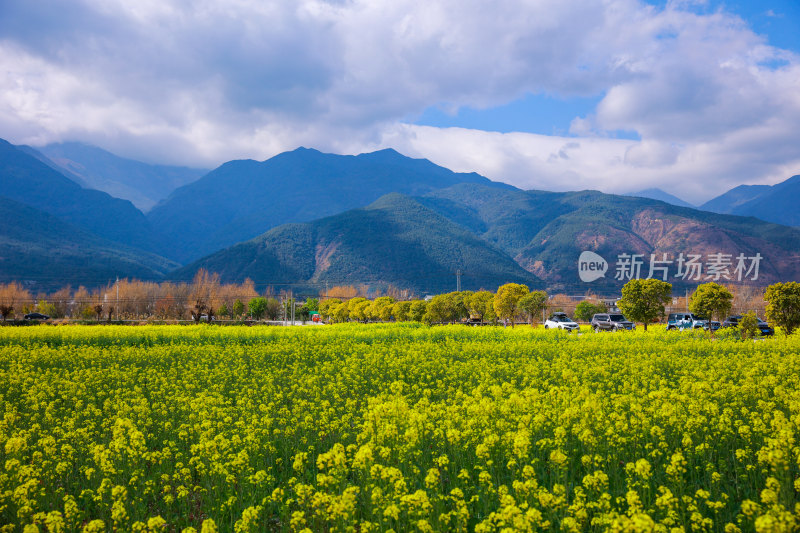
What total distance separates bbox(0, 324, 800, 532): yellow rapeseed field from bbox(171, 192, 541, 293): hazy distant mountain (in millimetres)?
119077

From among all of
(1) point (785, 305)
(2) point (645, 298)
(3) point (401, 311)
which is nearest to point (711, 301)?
(2) point (645, 298)

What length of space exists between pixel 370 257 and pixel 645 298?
12016cm

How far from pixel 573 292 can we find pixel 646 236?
117 ft

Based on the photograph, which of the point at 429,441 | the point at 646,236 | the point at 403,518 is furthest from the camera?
the point at 646,236

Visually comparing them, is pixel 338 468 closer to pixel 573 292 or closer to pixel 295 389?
pixel 295 389

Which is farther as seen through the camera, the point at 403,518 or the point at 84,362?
the point at 84,362

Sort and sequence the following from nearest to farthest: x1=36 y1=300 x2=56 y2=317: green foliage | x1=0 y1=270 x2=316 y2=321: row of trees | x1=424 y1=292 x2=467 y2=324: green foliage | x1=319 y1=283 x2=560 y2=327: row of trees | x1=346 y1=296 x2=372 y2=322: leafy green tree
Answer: x1=319 y1=283 x2=560 y2=327: row of trees → x1=424 y1=292 x2=467 y2=324: green foliage → x1=346 y1=296 x2=372 y2=322: leafy green tree → x1=36 y1=300 x2=56 y2=317: green foliage → x1=0 y1=270 x2=316 y2=321: row of trees

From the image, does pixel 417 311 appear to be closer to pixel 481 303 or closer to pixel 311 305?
pixel 481 303

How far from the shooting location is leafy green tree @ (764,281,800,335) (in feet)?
81.9

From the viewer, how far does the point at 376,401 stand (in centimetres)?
937

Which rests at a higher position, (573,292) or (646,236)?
(646,236)

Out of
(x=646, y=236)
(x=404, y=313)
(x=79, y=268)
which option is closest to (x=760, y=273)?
(x=646, y=236)

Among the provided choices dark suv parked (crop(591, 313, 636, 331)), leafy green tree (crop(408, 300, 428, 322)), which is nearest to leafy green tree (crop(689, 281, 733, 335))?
dark suv parked (crop(591, 313, 636, 331))

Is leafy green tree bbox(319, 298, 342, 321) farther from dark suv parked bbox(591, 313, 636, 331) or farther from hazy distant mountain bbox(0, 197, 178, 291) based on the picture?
hazy distant mountain bbox(0, 197, 178, 291)
